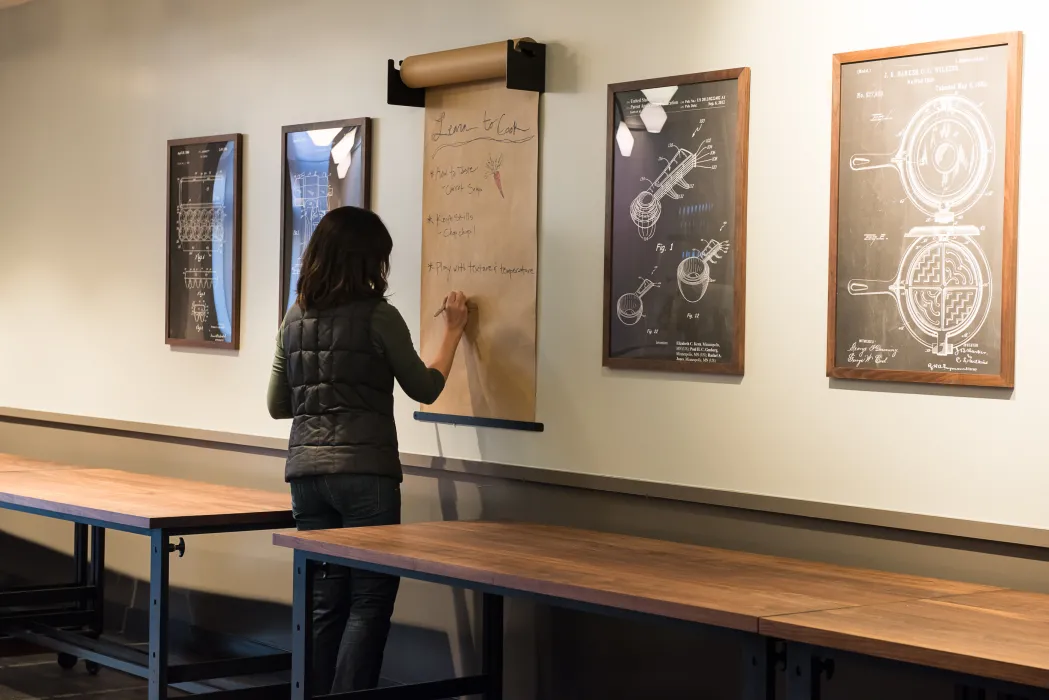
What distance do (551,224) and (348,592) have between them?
1243 mm

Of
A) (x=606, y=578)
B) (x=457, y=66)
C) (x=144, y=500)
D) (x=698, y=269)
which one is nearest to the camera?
(x=606, y=578)

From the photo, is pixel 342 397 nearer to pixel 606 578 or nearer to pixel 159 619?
pixel 159 619

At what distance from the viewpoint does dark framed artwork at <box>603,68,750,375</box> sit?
11.4ft

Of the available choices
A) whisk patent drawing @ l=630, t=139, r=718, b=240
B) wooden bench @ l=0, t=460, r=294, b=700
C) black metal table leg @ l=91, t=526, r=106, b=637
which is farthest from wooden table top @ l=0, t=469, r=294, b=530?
whisk patent drawing @ l=630, t=139, r=718, b=240

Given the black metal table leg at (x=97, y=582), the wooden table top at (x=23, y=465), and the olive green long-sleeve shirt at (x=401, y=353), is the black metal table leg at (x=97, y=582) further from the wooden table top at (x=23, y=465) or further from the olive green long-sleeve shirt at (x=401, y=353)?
the olive green long-sleeve shirt at (x=401, y=353)

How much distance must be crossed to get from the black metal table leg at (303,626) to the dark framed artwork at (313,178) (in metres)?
1.51

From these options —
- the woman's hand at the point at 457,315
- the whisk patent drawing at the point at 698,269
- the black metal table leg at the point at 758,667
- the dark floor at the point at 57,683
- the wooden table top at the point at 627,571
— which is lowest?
the dark floor at the point at 57,683

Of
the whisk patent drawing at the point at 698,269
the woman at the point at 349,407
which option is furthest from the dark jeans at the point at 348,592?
the whisk patent drawing at the point at 698,269

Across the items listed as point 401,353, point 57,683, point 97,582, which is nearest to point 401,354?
point 401,353

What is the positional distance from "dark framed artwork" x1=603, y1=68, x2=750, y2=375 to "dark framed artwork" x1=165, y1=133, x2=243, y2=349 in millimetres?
1866

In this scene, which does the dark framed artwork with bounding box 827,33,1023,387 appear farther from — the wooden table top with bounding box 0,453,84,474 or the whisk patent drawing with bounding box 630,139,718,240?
the wooden table top with bounding box 0,453,84,474

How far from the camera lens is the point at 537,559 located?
10.1 ft

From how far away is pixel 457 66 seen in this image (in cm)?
410

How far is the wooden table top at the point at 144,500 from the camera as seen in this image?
3.91 m
